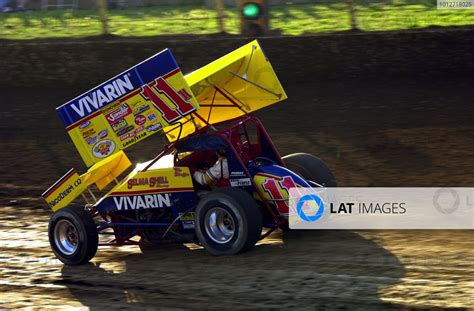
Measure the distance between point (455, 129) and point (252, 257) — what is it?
19.3 ft

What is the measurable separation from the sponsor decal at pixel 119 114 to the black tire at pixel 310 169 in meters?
2.15

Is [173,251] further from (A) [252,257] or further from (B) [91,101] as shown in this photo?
(B) [91,101]

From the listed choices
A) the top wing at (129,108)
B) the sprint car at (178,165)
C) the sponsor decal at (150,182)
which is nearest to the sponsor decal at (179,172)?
the sprint car at (178,165)

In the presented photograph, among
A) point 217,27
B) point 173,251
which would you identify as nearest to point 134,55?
point 217,27

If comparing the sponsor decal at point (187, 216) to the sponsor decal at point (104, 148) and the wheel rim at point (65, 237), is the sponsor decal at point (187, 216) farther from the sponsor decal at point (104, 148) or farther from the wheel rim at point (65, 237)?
the wheel rim at point (65, 237)

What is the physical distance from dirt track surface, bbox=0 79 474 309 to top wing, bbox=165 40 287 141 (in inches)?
61.1

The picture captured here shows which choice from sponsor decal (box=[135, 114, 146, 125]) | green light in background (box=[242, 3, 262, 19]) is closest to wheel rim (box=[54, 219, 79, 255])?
sponsor decal (box=[135, 114, 146, 125])

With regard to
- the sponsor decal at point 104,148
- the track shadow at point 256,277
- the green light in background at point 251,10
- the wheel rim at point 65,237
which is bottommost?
the track shadow at point 256,277

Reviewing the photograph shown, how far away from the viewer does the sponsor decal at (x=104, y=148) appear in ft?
29.3

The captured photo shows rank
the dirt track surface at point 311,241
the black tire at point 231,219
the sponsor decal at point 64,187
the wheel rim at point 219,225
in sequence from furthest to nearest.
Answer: the sponsor decal at point 64,187 → the wheel rim at point 219,225 → the black tire at point 231,219 → the dirt track surface at point 311,241

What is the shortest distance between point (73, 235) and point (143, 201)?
3.03ft

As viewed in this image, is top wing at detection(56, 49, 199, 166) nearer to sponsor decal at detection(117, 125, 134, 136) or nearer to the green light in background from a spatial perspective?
sponsor decal at detection(117, 125, 134, 136)

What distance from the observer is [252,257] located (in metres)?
8.64

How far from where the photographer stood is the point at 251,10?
16703 mm
